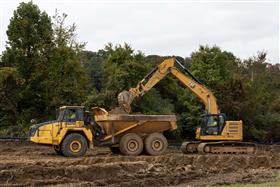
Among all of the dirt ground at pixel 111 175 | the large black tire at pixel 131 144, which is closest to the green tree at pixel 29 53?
the large black tire at pixel 131 144

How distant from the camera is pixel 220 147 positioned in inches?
1030

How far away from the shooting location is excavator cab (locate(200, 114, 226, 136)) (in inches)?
1032

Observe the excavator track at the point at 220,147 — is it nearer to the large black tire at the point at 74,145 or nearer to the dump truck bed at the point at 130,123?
the dump truck bed at the point at 130,123

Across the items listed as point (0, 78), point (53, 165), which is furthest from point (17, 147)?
point (53, 165)

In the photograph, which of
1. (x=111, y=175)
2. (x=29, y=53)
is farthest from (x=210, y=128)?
(x=29, y=53)

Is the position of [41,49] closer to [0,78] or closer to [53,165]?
[0,78]

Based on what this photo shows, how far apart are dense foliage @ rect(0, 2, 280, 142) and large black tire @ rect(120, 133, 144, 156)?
10949mm

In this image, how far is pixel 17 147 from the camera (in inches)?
1110

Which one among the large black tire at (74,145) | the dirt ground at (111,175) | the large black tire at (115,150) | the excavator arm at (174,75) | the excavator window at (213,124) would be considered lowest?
the dirt ground at (111,175)

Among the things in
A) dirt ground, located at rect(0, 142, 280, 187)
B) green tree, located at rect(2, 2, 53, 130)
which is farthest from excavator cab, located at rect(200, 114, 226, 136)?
green tree, located at rect(2, 2, 53, 130)

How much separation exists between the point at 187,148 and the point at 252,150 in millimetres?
3347

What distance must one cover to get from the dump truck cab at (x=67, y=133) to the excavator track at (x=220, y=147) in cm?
627

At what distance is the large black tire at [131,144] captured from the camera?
23.4 meters

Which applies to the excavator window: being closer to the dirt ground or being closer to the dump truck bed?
the dump truck bed
